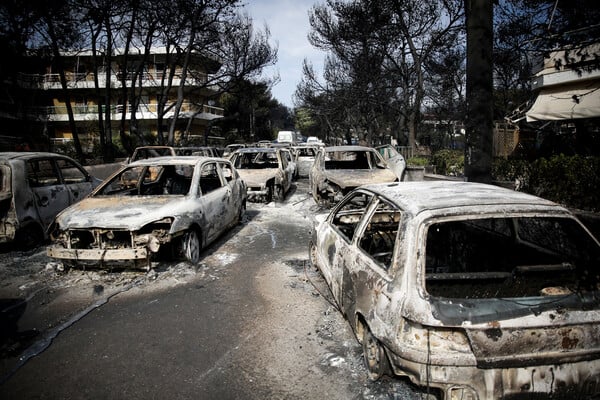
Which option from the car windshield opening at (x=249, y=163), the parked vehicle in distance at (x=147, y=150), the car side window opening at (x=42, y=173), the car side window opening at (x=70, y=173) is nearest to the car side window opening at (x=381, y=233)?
the car side window opening at (x=42, y=173)

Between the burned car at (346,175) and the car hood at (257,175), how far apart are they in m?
1.29

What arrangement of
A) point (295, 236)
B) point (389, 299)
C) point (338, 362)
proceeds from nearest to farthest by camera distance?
point (389, 299) < point (338, 362) < point (295, 236)

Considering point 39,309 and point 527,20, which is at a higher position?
point 527,20

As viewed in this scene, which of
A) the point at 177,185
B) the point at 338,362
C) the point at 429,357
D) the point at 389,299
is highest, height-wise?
the point at 177,185

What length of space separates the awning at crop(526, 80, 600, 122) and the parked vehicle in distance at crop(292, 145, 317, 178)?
9768mm

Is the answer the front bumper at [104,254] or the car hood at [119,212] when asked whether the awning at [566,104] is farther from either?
the front bumper at [104,254]

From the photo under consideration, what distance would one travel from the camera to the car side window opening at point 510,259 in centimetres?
261

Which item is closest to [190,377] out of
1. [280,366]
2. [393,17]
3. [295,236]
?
[280,366]

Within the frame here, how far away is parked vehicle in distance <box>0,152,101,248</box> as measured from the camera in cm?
591

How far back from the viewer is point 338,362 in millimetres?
3105

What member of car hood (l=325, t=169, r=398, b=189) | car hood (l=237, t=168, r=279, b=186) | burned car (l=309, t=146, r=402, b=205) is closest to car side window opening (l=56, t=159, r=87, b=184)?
car hood (l=237, t=168, r=279, b=186)

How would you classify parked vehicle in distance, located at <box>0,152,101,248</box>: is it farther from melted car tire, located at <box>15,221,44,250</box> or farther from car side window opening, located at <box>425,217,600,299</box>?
car side window opening, located at <box>425,217,600,299</box>

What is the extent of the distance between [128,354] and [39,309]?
1.73 m

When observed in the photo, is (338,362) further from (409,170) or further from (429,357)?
(409,170)
